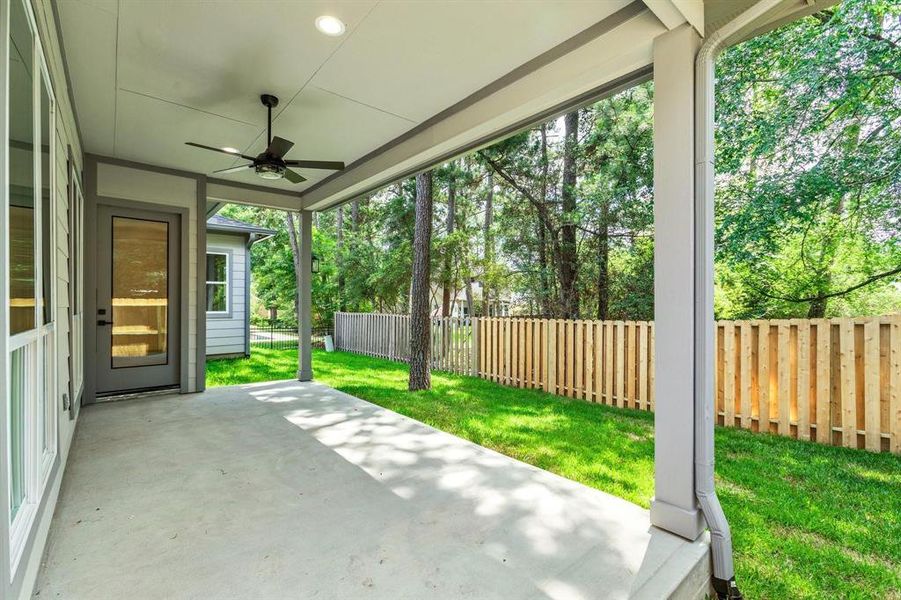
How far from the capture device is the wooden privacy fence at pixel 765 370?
3439mm

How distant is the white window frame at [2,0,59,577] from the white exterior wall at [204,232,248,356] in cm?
682

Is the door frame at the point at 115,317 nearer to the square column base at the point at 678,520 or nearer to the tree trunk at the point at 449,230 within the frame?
the square column base at the point at 678,520

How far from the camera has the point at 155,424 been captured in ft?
12.9

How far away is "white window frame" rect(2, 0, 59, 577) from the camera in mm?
1600

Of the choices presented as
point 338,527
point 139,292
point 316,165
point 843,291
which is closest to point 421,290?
point 316,165

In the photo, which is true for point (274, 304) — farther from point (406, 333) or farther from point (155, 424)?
point (155, 424)

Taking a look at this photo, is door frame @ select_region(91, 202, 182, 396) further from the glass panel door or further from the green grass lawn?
the green grass lawn

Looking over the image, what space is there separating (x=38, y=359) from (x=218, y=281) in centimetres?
764

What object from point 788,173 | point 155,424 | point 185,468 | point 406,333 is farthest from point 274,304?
point 788,173

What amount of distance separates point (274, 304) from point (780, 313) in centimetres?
1758

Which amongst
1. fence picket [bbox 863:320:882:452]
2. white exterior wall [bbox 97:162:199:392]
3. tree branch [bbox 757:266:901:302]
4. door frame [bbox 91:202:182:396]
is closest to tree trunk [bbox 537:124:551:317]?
tree branch [bbox 757:266:901:302]

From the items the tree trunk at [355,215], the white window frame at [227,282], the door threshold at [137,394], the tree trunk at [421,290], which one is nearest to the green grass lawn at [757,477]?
the tree trunk at [421,290]

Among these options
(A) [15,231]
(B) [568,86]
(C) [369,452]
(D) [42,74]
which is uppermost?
(B) [568,86]

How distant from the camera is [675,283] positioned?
81.6 inches
